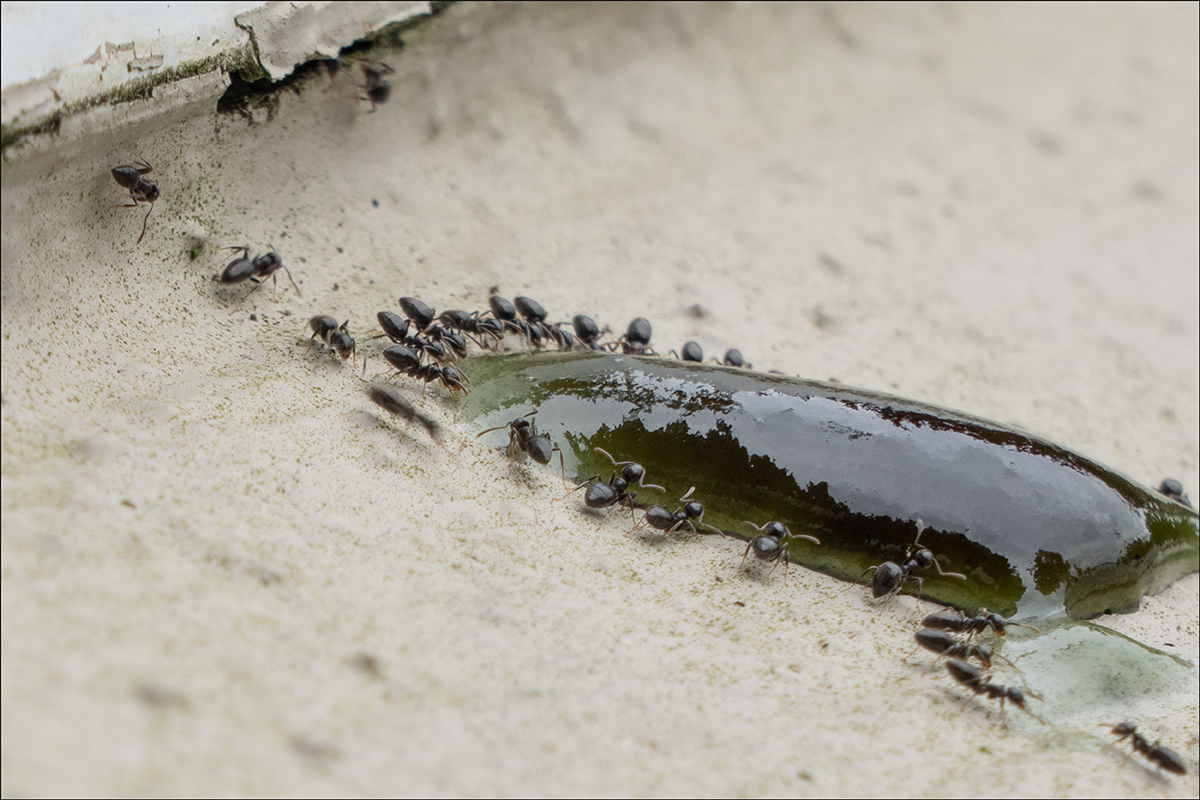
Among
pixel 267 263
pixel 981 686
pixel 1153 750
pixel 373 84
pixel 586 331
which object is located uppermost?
pixel 373 84

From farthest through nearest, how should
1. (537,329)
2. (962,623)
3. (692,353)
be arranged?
(692,353) < (537,329) < (962,623)

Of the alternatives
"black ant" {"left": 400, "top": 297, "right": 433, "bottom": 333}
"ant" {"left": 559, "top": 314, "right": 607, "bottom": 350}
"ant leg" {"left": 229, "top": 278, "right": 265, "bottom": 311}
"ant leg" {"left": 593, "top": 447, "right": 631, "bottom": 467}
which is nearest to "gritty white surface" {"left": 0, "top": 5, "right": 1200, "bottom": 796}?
"ant leg" {"left": 229, "top": 278, "right": 265, "bottom": 311}

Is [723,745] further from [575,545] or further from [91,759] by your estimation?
[91,759]

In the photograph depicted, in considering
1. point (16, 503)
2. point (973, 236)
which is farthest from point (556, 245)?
point (16, 503)

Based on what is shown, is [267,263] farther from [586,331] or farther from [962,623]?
[962,623]

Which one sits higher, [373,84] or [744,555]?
[373,84]

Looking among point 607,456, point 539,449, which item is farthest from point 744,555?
point 539,449

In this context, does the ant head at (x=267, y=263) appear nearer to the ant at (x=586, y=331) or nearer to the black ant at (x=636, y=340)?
the ant at (x=586, y=331)

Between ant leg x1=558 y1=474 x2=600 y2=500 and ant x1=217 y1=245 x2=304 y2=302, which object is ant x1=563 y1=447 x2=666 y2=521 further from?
ant x1=217 y1=245 x2=304 y2=302
